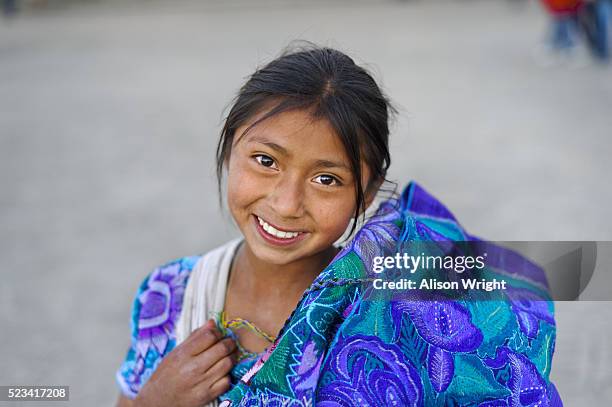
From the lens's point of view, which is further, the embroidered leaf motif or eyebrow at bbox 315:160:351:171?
eyebrow at bbox 315:160:351:171

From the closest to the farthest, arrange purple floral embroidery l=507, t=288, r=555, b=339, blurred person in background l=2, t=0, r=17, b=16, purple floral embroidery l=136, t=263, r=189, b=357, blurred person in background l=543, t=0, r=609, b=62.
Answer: purple floral embroidery l=507, t=288, r=555, b=339
purple floral embroidery l=136, t=263, r=189, b=357
blurred person in background l=543, t=0, r=609, b=62
blurred person in background l=2, t=0, r=17, b=16

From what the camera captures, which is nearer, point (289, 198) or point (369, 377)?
point (369, 377)

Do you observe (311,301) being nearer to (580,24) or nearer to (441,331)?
(441,331)

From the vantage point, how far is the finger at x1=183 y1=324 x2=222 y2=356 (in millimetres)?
1478

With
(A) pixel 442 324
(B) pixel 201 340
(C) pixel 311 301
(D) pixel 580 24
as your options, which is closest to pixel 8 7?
(D) pixel 580 24

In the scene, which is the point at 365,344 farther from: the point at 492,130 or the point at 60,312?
the point at 492,130

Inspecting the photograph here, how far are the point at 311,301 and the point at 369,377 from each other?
0.51ft

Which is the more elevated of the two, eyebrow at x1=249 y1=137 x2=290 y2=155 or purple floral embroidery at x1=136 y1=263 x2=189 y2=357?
eyebrow at x1=249 y1=137 x2=290 y2=155

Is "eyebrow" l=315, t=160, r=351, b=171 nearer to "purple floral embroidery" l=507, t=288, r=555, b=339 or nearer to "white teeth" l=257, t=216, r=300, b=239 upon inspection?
"white teeth" l=257, t=216, r=300, b=239

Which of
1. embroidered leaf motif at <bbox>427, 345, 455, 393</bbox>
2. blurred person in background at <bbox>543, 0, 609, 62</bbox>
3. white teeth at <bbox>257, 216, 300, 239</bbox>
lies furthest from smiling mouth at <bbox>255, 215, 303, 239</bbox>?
blurred person in background at <bbox>543, 0, 609, 62</bbox>

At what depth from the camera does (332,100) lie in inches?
54.6

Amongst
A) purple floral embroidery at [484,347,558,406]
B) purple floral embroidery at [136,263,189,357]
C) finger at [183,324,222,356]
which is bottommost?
purple floral embroidery at [484,347,558,406]

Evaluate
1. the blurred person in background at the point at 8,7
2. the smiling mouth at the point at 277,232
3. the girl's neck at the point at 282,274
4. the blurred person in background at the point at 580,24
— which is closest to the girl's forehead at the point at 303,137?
the smiling mouth at the point at 277,232

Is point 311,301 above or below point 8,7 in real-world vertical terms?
below
